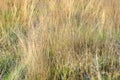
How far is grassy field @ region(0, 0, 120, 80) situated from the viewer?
2.83 m

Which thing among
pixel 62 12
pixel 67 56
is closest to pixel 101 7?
pixel 62 12

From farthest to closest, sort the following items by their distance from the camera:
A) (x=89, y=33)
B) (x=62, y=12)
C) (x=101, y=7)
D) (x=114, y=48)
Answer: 1. (x=101, y=7)
2. (x=62, y=12)
3. (x=89, y=33)
4. (x=114, y=48)

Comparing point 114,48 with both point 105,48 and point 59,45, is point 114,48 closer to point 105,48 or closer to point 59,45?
point 105,48

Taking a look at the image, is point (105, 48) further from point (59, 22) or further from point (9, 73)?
point (9, 73)

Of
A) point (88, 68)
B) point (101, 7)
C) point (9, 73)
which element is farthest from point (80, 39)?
point (101, 7)

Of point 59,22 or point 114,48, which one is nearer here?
point 114,48

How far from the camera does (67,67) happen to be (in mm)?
2838

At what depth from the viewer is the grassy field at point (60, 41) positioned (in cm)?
283

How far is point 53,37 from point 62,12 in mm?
647

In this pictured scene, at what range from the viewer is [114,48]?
305cm

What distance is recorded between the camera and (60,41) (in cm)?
309

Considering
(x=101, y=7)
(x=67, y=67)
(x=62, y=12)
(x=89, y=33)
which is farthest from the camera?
(x=101, y=7)

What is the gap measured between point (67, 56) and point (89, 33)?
21.1 inches

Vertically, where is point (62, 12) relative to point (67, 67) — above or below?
above
